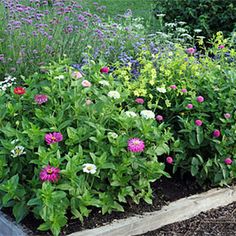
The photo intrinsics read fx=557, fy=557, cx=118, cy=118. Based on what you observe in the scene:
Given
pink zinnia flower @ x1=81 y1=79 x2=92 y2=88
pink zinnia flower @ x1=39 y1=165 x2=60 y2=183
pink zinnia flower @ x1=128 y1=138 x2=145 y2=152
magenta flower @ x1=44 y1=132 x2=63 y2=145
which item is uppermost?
pink zinnia flower @ x1=81 y1=79 x2=92 y2=88

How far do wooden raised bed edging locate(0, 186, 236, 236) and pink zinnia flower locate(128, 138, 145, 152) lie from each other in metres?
0.49

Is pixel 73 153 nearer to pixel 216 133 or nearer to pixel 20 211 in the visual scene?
pixel 20 211

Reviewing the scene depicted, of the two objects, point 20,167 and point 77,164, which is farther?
point 20,167

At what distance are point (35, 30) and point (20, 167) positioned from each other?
2312mm

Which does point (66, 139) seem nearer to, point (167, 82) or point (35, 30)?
point (167, 82)

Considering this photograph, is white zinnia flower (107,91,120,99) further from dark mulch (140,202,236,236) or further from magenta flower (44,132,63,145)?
dark mulch (140,202,236,236)

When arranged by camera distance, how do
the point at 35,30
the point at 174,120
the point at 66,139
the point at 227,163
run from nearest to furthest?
the point at 66,139 → the point at 227,163 → the point at 174,120 → the point at 35,30

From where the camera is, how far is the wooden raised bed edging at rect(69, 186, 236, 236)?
3.55m

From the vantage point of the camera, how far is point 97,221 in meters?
3.61

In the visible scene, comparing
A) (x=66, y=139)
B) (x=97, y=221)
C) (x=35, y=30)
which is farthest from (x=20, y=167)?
(x=35, y=30)

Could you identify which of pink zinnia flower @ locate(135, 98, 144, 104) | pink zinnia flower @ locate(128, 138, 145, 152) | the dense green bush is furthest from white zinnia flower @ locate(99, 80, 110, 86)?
the dense green bush

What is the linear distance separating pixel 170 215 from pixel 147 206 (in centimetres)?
17

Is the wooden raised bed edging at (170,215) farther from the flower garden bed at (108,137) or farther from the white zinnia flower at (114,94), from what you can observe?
the white zinnia flower at (114,94)

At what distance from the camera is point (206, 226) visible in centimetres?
388
